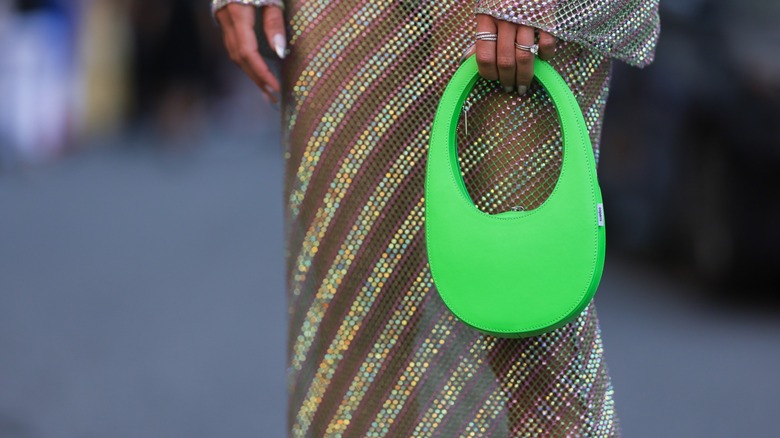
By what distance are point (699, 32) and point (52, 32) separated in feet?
27.5

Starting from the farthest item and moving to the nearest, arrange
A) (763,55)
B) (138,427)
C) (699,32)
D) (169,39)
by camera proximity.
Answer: (169,39) → (699,32) → (763,55) → (138,427)

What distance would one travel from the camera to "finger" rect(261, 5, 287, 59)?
2539 mm

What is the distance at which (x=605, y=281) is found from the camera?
23.7ft

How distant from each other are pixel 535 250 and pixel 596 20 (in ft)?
1.25

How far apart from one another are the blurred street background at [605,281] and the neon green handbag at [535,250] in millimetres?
2366

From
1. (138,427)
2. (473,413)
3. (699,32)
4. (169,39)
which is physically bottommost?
(169,39)

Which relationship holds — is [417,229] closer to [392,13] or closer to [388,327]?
[388,327]

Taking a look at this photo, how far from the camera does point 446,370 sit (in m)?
2.48

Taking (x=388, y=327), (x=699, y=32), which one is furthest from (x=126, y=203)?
(x=388, y=327)

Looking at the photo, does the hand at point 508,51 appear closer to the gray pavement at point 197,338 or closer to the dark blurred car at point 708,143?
the gray pavement at point 197,338

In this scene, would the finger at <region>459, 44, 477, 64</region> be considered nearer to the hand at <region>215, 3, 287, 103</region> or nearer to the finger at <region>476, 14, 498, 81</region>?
the finger at <region>476, 14, 498, 81</region>

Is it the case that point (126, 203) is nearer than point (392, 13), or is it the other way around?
point (392, 13)

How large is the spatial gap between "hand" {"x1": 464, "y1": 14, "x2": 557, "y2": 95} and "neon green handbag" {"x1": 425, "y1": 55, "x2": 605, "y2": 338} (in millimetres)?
30

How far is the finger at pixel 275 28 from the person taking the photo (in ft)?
8.33
